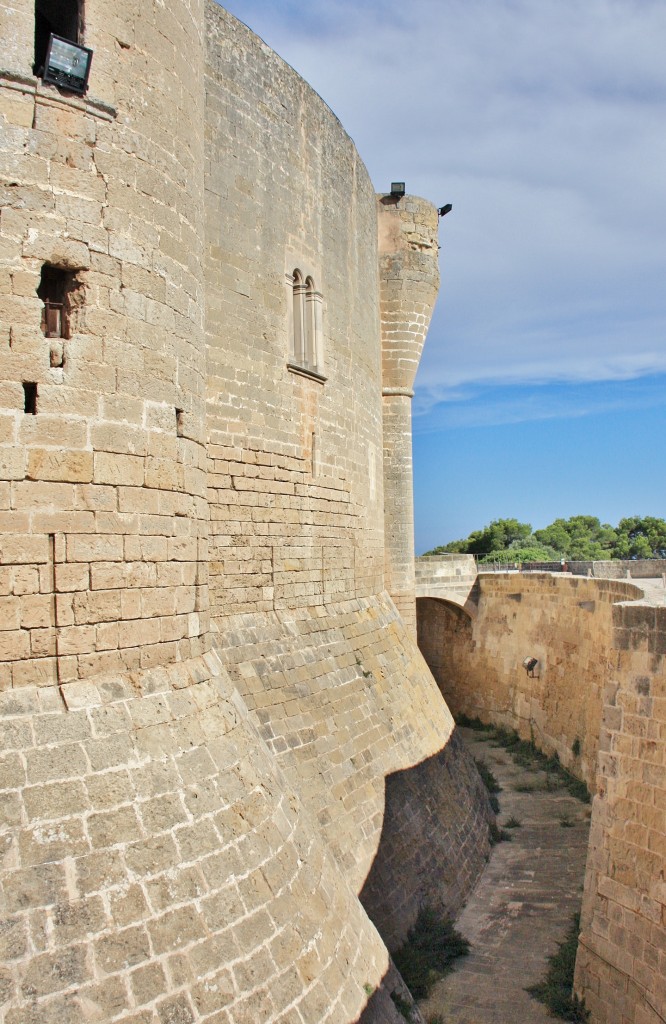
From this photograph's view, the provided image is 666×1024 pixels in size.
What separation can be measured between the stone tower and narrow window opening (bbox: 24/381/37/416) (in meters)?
9.14

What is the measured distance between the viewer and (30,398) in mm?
4191

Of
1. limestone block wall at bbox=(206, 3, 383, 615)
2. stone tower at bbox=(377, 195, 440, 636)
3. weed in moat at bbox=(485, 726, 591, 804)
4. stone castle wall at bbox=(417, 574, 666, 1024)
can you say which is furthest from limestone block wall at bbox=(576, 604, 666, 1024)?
weed in moat at bbox=(485, 726, 591, 804)

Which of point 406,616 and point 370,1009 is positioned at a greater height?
point 406,616

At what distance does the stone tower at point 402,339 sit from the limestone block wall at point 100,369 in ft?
25.9

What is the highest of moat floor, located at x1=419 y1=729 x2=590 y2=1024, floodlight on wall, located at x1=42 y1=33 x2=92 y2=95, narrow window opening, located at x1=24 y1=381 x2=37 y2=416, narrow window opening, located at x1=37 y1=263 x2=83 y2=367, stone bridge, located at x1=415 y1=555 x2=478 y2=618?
floodlight on wall, located at x1=42 y1=33 x2=92 y2=95

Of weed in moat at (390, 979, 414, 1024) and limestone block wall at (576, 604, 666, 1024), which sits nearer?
weed in moat at (390, 979, 414, 1024)

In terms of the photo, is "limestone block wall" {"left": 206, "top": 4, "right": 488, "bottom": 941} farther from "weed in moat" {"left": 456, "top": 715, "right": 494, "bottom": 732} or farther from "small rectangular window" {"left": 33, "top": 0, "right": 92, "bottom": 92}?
"weed in moat" {"left": 456, "top": 715, "right": 494, "bottom": 732}

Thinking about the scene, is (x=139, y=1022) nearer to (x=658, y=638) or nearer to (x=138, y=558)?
(x=138, y=558)

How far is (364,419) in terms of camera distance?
36.1ft

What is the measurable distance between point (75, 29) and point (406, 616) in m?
9.74

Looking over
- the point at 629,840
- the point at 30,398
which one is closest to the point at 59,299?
the point at 30,398

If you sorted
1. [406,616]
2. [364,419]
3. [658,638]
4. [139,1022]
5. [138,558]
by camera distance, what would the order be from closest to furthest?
1. [139,1022]
2. [138,558]
3. [658,638]
4. [364,419]
5. [406,616]

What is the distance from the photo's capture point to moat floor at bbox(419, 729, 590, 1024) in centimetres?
711

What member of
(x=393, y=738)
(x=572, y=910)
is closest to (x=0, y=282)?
(x=393, y=738)
